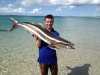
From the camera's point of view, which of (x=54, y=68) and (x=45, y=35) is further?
(x=54, y=68)

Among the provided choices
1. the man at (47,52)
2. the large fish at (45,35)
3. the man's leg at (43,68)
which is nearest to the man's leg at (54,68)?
the man at (47,52)

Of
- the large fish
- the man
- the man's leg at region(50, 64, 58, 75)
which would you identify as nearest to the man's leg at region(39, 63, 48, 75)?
the man

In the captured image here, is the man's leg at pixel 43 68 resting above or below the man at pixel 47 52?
below

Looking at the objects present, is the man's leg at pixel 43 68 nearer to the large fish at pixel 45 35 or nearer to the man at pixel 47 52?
the man at pixel 47 52

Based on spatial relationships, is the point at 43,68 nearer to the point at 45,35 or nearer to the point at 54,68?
the point at 54,68

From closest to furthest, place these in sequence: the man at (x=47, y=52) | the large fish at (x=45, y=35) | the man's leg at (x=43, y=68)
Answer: the large fish at (x=45, y=35) → the man at (x=47, y=52) → the man's leg at (x=43, y=68)

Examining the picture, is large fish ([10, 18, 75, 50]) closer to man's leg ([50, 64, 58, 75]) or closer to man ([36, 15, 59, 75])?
man ([36, 15, 59, 75])

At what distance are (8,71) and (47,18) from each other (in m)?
5.15

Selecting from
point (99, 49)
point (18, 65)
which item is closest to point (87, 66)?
point (18, 65)

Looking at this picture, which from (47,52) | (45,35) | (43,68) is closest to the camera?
(45,35)

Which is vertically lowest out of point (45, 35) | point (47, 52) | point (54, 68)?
point (54, 68)

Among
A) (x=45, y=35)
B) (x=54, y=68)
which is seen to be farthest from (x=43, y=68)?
(x=45, y=35)

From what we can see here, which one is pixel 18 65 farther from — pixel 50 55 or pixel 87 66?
pixel 50 55

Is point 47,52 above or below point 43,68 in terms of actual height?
above
